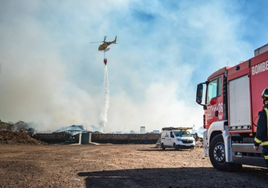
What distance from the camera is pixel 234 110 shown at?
8523mm

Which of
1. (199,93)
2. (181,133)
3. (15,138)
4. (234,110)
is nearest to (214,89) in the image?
(199,93)

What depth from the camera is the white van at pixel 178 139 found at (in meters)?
21.6

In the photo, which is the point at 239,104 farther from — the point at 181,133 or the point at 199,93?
the point at 181,133

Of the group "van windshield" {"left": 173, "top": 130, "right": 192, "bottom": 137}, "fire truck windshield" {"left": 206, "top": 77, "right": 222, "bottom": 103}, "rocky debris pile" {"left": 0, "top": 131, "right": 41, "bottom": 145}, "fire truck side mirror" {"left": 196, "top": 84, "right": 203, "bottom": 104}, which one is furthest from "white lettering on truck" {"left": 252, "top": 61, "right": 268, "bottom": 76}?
"rocky debris pile" {"left": 0, "top": 131, "right": 41, "bottom": 145}

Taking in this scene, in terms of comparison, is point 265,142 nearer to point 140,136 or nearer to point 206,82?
point 206,82

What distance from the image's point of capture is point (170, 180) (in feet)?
23.1

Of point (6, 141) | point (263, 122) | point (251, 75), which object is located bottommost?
point (6, 141)

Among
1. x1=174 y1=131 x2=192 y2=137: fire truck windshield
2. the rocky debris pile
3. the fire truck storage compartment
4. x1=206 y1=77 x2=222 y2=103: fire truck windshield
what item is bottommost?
the rocky debris pile

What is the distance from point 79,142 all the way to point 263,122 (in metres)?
31.4

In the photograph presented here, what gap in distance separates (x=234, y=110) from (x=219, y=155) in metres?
1.76

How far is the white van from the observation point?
849 inches

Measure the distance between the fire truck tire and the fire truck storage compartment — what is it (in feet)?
2.63

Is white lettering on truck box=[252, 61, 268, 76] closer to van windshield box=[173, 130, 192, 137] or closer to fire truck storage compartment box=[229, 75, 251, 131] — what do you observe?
fire truck storage compartment box=[229, 75, 251, 131]

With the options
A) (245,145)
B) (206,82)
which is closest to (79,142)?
(206,82)
